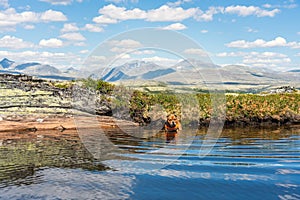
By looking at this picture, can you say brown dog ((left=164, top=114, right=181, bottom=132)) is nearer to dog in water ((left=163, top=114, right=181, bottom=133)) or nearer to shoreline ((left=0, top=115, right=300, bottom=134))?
dog in water ((left=163, top=114, right=181, bottom=133))

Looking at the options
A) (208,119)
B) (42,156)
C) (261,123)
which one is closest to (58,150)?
(42,156)

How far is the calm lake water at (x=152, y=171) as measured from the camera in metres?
11.4

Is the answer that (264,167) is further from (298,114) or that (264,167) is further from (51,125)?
(298,114)

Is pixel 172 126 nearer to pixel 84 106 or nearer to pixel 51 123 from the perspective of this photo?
pixel 84 106

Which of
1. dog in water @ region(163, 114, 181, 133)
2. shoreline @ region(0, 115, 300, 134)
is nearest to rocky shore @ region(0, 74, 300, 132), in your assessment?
shoreline @ region(0, 115, 300, 134)

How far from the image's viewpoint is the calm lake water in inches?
447

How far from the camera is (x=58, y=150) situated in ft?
63.1

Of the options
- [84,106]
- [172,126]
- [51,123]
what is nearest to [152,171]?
[172,126]

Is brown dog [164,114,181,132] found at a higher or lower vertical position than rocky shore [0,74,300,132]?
lower

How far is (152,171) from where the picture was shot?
14047 millimetres

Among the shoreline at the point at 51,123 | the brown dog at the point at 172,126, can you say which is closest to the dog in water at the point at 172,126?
the brown dog at the point at 172,126

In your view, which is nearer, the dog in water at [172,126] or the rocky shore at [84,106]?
the dog in water at [172,126]

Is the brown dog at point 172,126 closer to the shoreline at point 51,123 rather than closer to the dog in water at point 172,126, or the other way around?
the dog in water at point 172,126

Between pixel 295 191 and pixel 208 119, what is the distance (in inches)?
1015
